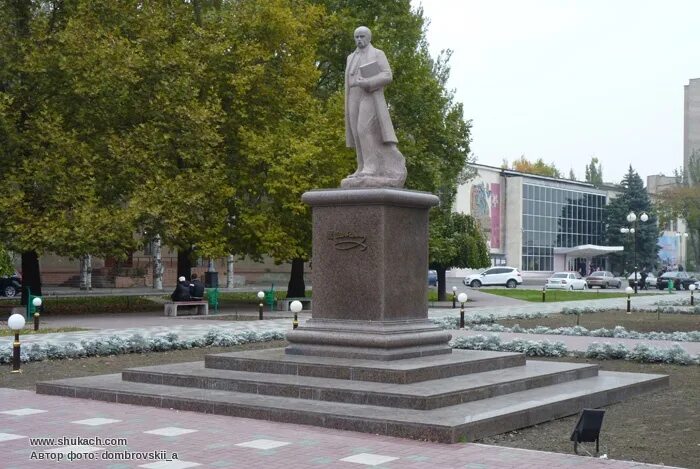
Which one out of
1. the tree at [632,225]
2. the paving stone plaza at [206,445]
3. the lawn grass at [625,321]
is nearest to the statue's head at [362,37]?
the paving stone plaza at [206,445]

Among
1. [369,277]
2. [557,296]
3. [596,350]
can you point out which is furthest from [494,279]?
[369,277]

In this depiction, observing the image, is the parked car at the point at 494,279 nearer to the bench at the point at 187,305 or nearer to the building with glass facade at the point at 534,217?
the building with glass facade at the point at 534,217

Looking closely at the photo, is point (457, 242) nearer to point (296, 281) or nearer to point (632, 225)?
point (296, 281)

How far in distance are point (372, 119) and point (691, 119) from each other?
370 ft

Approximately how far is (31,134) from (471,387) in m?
21.8

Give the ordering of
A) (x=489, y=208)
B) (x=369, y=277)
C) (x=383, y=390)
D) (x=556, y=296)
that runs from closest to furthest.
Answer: (x=383, y=390)
(x=369, y=277)
(x=556, y=296)
(x=489, y=208)

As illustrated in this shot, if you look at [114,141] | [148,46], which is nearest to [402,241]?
[114,141]

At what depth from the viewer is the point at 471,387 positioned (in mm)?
11477

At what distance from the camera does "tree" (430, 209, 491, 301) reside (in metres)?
40.6

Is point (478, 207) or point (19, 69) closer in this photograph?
point (19, 69)

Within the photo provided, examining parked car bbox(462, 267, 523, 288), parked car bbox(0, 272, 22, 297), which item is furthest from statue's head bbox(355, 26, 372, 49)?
parked car bbox(462, 267, 523, 288)

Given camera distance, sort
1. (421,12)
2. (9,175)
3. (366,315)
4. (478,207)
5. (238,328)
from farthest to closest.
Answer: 1. (478,207)
2. (421,12)
3. (9,175)
4. (238,328)
5. (366,315)

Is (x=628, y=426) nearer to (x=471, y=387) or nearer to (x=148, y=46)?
(x=471, y=387)
